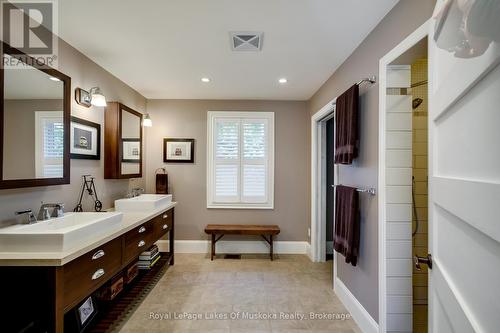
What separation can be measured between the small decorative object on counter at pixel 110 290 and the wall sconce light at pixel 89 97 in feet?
5.68

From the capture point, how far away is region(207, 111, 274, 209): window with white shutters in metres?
3.74

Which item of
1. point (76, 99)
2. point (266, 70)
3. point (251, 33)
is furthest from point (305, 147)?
point (76, 99)

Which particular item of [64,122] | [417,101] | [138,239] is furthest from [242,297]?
[417,101]

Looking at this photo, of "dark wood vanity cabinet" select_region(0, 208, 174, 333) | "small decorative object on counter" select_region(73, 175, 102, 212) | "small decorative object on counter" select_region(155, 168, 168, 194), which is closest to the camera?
"dark wood vanity cabinet" select_region(0, 208, 174, 333)

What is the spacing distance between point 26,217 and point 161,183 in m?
1.94

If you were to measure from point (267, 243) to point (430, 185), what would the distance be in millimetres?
2927

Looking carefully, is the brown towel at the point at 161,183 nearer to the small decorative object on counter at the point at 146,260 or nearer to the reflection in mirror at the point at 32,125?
the small decorative object on counter at the point at 146,260

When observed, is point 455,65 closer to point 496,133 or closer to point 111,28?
point 496,133

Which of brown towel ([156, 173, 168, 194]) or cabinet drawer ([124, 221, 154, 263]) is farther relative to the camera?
brown towel ([156, 173, 168, 194])

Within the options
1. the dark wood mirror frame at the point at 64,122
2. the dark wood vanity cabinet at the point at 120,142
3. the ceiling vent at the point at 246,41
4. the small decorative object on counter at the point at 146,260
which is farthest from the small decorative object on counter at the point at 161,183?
the ceiling vent at the point at 246,41

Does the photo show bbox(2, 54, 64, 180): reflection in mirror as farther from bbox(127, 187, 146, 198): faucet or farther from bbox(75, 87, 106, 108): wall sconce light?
bbox(127, 187, 146, 198): faucet

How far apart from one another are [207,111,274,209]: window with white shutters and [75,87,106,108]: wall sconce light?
5.45ft

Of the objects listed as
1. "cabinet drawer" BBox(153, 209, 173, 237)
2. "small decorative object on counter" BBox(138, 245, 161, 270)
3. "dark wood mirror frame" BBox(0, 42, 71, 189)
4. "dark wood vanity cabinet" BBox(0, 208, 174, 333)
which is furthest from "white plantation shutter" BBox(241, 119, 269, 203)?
"dark wood vanity cabinet" BBox(0, 208, 174, 333)

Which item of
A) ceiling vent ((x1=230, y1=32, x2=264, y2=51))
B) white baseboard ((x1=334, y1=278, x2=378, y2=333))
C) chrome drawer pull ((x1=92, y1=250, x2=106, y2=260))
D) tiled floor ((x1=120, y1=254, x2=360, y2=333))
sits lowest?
tiled floor ((x1=120, y1=254, x2=360, y2=333))
